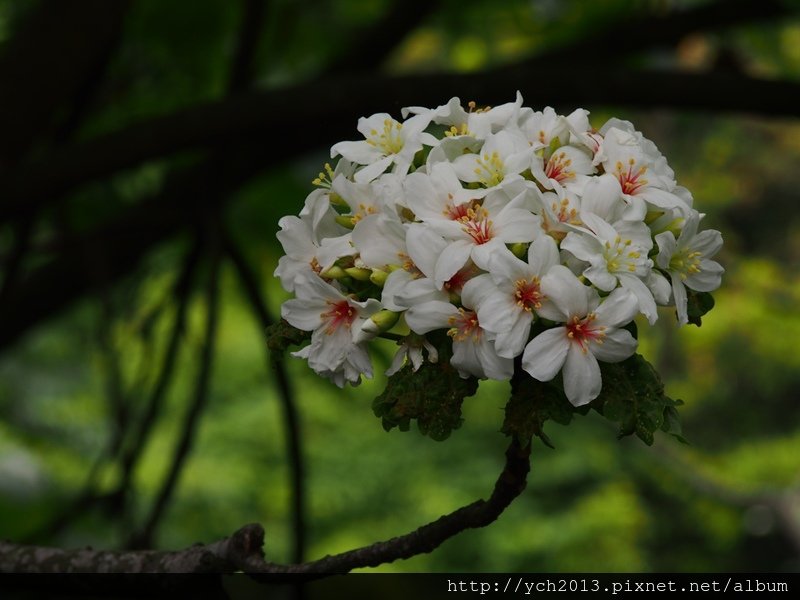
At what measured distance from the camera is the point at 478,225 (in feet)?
3.72

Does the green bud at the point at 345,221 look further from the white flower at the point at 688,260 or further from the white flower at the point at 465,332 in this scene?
the white flower at the point at 688,260

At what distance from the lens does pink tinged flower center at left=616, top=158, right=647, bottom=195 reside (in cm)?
121

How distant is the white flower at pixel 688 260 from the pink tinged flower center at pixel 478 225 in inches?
7.3

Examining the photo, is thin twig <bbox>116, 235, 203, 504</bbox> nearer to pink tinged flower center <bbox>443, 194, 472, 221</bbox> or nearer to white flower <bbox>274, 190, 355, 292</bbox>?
white flower <bbox>274, 190, 355, 292</bbox>

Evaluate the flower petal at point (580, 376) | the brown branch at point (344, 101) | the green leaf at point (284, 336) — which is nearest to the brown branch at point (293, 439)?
the brown branch at point (344, 101)

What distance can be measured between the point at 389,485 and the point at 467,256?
364 inches

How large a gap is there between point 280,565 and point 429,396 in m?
0.33

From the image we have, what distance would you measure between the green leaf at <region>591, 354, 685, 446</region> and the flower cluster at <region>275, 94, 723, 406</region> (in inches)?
1.8

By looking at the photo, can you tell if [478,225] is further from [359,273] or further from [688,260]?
[688,260]

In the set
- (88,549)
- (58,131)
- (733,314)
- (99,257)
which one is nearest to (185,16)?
(58,131)

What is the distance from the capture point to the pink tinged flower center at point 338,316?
48.0 inches

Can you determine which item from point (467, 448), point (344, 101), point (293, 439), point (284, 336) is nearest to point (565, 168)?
point (284, 336)

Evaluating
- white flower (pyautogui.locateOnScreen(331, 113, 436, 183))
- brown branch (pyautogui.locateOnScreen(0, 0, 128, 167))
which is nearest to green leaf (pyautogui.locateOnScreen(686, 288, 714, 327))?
white flower (pyautogui.locateOnScreen(331, 113, 436, 183))

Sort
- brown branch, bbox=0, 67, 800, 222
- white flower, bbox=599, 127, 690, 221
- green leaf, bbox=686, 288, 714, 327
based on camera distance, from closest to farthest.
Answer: white flower, bbox=599, 127, 690, 221 → green leaf, bbox=686, 288, 714, 327 → brown branch, bbox=0, 67, 800, 222
